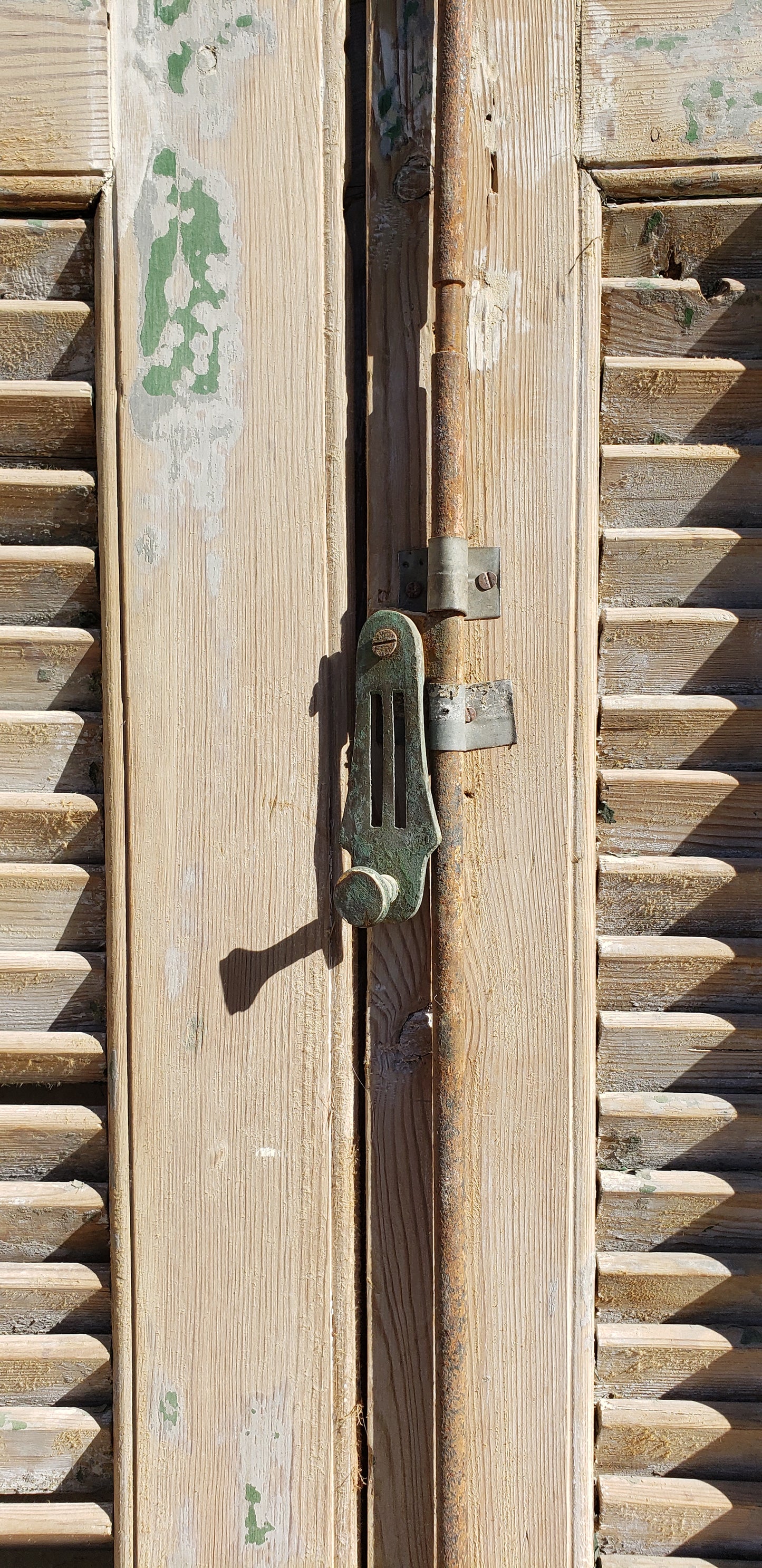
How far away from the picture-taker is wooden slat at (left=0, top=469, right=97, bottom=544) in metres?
0.95

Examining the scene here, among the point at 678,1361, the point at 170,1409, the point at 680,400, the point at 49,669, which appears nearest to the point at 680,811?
the point at 680,400

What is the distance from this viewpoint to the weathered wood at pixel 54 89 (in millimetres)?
919

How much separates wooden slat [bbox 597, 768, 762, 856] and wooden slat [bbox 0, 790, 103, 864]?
1.55 feet

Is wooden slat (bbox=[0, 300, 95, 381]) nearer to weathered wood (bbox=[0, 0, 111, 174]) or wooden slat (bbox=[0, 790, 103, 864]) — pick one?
weathered wood (bbox=[0, 0, 111, 174])

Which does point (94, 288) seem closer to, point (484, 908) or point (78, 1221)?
point (484, 908)

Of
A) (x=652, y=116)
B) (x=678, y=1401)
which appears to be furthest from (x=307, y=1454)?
(x=652, y=116)

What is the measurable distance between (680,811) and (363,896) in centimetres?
32

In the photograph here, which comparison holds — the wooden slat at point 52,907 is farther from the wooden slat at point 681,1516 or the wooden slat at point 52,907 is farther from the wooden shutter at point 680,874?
the wooden slat at point 681,1516

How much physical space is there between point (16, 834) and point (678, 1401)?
2.65 feet

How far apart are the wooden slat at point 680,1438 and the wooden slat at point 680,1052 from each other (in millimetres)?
287

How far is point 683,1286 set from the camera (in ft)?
3.10

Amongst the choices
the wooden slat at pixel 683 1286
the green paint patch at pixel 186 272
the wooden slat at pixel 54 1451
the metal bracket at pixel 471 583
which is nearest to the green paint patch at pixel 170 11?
the green paint patch at pixel 186 272

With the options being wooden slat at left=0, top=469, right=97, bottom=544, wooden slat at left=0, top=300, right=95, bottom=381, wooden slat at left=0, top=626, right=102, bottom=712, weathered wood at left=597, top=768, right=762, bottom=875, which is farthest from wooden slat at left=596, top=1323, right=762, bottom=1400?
wooden slat at left=0, top=300, right=95, bottom=381

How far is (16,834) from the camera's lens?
38.2 inches
